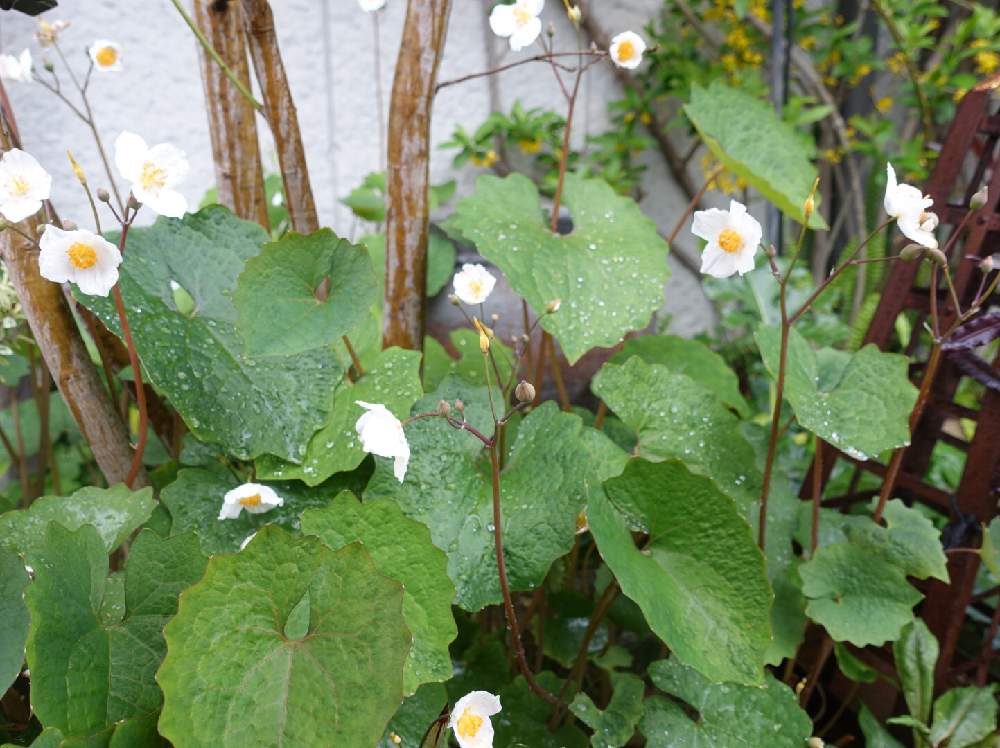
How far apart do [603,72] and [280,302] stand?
1.74 m

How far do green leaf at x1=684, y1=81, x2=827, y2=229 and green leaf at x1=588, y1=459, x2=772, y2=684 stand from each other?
48cm

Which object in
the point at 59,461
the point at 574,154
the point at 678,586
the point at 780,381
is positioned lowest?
the point at 59,461

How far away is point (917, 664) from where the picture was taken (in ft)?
2.63

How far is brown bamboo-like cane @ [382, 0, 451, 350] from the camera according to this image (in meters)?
0.88

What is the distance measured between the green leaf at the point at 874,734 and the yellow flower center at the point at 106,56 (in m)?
1.20

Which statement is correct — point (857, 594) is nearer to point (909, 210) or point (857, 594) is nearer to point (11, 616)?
point (909, 210)

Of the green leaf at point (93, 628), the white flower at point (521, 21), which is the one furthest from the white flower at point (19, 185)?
the white flower at point (521, 21)

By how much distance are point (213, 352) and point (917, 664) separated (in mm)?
811

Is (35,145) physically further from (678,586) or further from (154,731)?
(678,586)

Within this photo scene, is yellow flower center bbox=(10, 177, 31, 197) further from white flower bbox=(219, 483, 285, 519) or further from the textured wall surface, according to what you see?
the textured wall surface

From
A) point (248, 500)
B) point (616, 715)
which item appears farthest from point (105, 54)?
point (616, 715)

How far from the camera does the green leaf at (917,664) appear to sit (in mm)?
796

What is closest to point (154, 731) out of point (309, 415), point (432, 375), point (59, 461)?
point (309, 415)

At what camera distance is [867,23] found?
2.47 m
